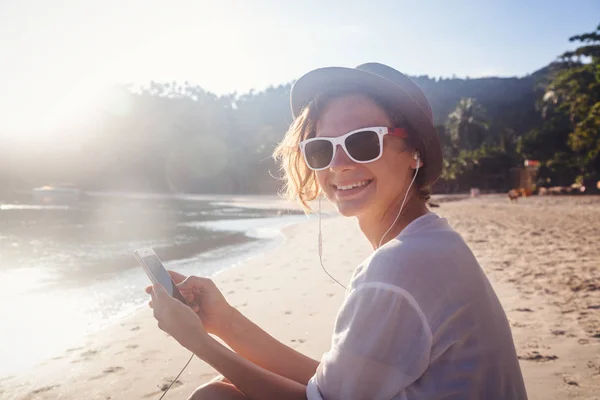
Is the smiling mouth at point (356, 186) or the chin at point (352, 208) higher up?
the smiling mouth at point (356, 186)

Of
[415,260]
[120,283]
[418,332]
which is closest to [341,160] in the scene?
[415,260]

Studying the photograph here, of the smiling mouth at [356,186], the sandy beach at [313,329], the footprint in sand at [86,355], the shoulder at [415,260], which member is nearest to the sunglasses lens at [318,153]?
the smiling mouth at [356,186]

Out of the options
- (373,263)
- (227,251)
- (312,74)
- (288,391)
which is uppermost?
(312,74)

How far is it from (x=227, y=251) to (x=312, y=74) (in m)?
9.59

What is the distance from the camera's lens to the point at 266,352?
1911 mm

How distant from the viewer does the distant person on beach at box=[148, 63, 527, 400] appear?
1.13 meters

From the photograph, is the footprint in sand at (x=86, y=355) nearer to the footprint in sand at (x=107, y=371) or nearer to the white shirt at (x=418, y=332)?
the footprint in sand at (x=107, y=371)

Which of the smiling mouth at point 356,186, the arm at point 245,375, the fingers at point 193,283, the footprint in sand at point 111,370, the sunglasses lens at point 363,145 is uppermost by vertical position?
the sunglasses lens at point 363,145

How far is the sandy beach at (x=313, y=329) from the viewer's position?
306 cm

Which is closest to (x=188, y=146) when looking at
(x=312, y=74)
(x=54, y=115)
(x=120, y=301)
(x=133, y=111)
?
(x=133, y=111)

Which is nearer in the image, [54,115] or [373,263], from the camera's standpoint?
[373,263]

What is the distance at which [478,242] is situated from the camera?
380 inches

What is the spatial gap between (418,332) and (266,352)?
37.3 inches

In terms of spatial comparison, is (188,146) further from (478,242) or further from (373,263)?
(373,263)
